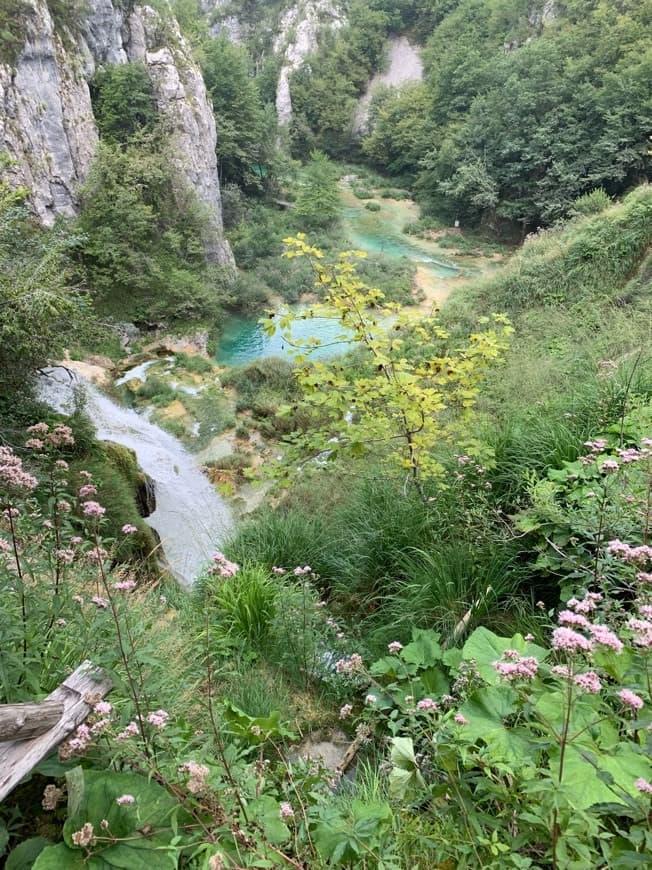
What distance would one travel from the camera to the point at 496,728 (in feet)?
4.59

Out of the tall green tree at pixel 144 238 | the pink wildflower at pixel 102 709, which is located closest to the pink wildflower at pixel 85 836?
the pink wildflower at pixel 102 709

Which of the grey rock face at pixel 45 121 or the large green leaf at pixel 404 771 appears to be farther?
the grey rock face at pixel 45 121

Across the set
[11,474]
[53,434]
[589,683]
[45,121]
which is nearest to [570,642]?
[589,683]

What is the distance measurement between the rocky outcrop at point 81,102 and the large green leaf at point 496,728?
18396 mm

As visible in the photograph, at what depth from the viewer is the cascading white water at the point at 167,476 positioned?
28.6 feet

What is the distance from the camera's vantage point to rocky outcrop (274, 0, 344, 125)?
150 ft

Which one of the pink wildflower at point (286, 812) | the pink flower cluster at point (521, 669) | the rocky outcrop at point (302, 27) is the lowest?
the pink wildflower at point (286, 812)

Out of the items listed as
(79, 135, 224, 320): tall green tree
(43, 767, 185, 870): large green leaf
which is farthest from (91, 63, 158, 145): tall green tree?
(43, 767, 185, 870): large green leaf

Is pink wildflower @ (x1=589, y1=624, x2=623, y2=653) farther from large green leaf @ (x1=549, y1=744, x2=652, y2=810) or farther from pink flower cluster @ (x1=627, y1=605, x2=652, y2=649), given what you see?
large green leaf @ (x1=549, y1=744, x2=652, y2=810)

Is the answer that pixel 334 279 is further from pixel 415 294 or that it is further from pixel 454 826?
pixel 415 294

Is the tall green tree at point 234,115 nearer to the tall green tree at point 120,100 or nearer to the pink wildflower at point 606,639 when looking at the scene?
the tall green tree at point 120,100

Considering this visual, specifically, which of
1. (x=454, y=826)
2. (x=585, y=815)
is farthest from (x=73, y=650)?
(x=585, y=815)

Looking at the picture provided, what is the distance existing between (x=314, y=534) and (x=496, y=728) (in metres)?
3.43

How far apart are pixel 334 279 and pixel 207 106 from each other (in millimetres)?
25392
